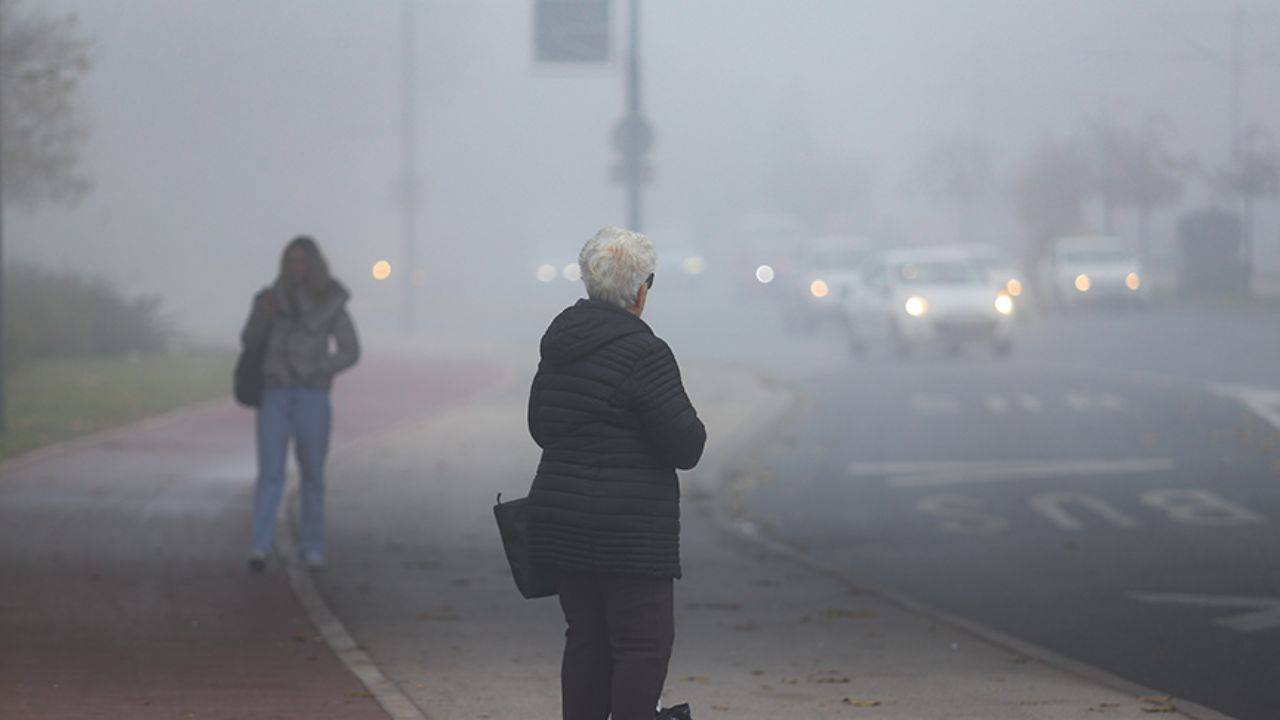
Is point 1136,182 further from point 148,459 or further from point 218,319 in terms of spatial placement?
point 148,459

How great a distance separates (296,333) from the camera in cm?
1032

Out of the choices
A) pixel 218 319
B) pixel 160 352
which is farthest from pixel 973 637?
pixel 218 319

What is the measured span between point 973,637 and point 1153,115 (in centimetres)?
4653

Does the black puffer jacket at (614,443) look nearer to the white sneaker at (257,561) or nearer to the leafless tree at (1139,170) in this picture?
the white sneaker at (257,561)

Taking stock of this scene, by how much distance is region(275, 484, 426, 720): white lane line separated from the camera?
6922mm

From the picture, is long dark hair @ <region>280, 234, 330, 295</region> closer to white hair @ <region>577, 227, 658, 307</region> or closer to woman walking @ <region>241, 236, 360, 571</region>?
woman walking @ <region>241, 236, 360, 571</region>

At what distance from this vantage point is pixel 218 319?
1833 inches

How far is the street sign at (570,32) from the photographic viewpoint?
18719mm

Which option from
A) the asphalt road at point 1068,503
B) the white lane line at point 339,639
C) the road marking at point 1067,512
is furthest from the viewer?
the road marking at point 1067,512

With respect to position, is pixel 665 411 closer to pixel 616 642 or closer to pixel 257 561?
pixel 616 642

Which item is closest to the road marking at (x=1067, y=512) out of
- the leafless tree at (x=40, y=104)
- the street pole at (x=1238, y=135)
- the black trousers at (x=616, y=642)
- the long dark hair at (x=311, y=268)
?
the long dark hair at (x=311, y=268)

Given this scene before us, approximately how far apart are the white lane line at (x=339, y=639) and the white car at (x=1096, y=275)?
32863 millimetres

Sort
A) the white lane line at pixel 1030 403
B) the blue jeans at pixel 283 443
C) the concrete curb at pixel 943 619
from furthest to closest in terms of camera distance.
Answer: the white lane line at pixel 1030 403 < the blue jeans at pixel 283 443 < the concrete curb at pixel 943 619

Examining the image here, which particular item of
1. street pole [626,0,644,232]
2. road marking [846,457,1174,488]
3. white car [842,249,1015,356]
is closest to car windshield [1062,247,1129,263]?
white car [842,249,1015,356]
